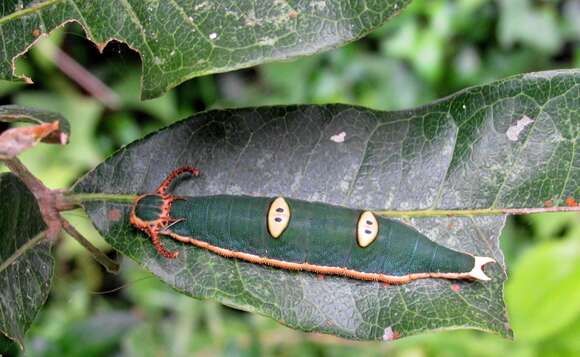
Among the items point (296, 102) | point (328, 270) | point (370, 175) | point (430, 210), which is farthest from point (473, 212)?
point (296, 102)

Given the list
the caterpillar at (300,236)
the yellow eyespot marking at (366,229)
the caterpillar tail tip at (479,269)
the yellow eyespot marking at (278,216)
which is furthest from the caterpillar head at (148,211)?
the caterpillar tail tip at (479,269)

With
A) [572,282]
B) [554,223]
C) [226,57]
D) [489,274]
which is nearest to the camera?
[226,57]

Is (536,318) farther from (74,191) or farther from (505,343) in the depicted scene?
(74,191)

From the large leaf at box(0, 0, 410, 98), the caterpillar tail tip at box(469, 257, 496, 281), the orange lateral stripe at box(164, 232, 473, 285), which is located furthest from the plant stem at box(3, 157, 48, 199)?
the caterpillar tail tip at box(469, 257, 496, 281)

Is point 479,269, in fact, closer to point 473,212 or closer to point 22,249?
point 473,212

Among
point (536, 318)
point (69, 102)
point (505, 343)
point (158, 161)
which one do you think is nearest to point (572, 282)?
point (536, 318)

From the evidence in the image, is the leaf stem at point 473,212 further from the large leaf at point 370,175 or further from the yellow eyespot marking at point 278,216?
the yellow eyespot marking at point 278,216
